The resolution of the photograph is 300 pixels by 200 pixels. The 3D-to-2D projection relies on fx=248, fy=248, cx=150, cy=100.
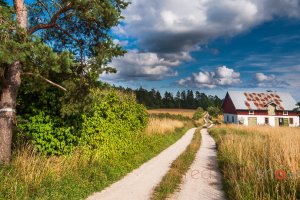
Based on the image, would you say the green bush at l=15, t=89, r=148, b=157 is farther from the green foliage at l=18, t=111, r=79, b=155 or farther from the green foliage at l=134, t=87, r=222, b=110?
the green foliage at l=134, t=87, r=222, b=110

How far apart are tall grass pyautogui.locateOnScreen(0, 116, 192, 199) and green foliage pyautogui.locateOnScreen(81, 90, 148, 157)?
2.06ft

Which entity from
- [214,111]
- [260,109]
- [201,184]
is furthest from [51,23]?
[214,111]

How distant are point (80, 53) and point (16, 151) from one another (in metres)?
3.65

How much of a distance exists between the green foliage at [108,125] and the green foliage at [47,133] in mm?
983

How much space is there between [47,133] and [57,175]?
174 centimetres

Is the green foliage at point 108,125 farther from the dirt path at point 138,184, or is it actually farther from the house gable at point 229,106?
the house gable at point 229,106

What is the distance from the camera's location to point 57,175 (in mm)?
6660

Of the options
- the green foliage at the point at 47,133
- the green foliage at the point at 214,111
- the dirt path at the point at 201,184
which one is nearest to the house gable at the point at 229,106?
the green foliage at the point at 214,111

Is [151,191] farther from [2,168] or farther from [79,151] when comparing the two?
[2,168]

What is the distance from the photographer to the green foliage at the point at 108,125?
924 cm

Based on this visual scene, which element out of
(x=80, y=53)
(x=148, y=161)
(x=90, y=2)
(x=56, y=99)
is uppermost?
(x=90, y=2)

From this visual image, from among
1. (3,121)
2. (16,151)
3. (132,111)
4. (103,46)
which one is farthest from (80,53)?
(132,111)

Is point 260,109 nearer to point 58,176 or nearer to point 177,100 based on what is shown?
point 58,176

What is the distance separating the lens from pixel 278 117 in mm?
48812
